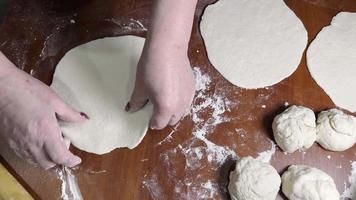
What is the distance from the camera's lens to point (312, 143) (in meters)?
1.18

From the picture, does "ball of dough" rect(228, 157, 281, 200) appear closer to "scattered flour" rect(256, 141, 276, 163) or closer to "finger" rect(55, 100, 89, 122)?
"scattered flour" rect(256, 141, 276, 163)

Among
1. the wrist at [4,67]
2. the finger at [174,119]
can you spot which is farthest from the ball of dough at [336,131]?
the wrist at [4,67]

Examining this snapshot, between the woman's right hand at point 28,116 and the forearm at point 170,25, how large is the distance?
248 millimetres

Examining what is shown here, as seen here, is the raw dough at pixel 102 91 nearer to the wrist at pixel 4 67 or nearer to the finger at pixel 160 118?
the finger at pixel 160 118

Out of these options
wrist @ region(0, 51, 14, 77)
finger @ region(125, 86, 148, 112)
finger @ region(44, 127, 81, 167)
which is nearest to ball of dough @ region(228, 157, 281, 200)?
finger @ region(125, 86, 148, 112)

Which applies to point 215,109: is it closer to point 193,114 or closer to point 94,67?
point 193,114

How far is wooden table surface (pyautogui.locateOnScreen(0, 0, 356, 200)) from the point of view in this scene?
1.16 metres

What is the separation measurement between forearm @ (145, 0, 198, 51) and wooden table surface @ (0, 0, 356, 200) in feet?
0.83

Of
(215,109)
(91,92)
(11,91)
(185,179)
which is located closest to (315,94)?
(215,109)

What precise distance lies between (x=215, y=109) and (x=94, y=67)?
0.33 m

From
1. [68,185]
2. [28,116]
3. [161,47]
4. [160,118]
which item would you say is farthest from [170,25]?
[68,185]

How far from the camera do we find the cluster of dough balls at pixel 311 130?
3.79 ft

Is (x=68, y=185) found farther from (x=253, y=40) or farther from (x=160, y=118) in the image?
(x=253, y=40)

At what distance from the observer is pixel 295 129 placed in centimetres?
115
